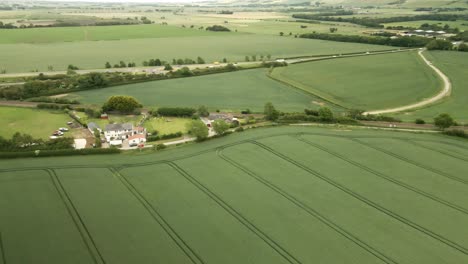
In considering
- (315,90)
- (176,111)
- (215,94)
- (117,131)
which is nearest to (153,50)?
(215,94)

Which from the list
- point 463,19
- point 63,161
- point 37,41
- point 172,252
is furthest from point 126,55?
point 463,19

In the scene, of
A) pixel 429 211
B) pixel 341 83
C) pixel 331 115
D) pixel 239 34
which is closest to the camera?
pixel 429 211

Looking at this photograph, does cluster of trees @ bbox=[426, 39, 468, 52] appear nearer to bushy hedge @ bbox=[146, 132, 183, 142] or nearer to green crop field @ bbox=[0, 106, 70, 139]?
bushy hedge @ bbox=[146, 132, 183, 142]

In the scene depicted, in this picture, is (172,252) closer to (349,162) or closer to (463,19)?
(349,162)

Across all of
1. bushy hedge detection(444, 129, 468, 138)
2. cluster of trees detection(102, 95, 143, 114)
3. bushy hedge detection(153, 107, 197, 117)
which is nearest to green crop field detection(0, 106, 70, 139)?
cluster of trees detection(102, 95, 143, 114)

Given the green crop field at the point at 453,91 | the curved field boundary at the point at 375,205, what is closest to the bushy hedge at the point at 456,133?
the green crop field at the point at 453,91

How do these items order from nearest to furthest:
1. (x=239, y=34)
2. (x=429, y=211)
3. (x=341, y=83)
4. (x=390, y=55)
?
(x=429, y=211), (x=341, y=83), (x=390, y=55), (x=239, y=34)

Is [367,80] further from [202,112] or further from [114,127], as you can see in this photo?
[114,127]
